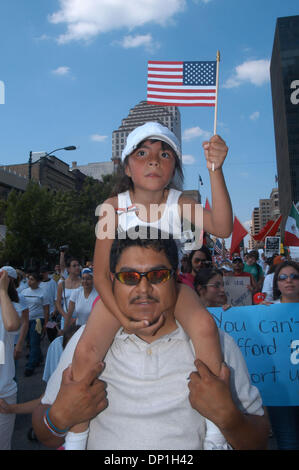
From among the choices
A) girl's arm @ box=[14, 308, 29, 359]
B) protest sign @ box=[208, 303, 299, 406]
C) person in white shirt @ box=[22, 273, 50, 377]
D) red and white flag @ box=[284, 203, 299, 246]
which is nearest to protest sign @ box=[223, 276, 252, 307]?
protest sign @ box=[208, 303, 299, 406]

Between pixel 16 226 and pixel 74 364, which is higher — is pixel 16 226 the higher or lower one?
the higher one

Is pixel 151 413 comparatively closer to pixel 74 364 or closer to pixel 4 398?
pixel 74 364

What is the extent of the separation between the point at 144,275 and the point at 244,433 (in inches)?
32.1

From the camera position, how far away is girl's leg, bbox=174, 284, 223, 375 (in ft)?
5.62

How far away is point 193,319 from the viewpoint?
5.85ft

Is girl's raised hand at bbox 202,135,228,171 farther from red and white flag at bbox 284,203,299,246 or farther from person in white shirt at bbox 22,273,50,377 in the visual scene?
red and white flag at bbox 284,203,299,246

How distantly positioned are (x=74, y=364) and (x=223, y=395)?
0.70 metres

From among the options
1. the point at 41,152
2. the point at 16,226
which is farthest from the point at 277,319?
the point at 41,152

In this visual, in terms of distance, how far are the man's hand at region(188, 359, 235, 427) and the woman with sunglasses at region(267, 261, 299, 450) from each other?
1.98m

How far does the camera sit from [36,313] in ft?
25.3

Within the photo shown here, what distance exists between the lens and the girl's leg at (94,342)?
68.6 inches

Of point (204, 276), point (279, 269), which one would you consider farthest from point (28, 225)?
point (279, 269)

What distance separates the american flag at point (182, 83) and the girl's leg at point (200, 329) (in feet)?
8.02

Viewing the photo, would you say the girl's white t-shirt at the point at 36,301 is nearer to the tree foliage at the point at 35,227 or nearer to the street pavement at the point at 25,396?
the street pavement at the point at 25,396
